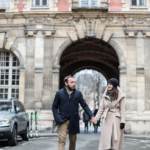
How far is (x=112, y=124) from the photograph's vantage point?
636 cm

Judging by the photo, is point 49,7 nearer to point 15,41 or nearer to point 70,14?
point 70,14

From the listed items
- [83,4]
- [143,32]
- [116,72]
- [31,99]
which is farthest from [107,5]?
[116,72]

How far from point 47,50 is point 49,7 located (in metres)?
2.50

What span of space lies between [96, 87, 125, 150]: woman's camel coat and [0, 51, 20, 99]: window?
1300 centimetres

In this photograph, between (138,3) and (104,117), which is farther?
(138,3)

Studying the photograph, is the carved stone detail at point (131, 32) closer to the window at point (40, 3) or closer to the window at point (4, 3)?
the window at point (40, 3)

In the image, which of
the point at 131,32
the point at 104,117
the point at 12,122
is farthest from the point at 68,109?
the point at 131,32

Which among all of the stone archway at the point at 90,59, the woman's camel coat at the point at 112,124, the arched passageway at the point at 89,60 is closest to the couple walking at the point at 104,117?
the woman's camel coat at the point at 112,124

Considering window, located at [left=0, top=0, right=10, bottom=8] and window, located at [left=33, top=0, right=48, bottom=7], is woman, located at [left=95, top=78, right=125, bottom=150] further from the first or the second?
window, located at [left=0, top=0, right=10, bottom=8]

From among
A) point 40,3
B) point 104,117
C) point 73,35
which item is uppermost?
point 40,3

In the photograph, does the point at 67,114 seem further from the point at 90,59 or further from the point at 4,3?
the point at 90,59

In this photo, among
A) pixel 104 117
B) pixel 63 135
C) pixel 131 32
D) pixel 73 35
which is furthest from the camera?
pixel 73 35

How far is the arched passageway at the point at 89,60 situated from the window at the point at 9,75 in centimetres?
550

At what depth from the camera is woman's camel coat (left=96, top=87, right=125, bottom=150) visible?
20.6ft
